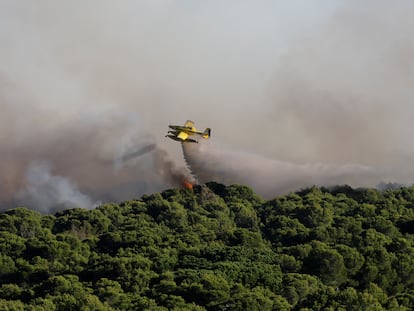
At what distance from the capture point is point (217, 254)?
117188 mm

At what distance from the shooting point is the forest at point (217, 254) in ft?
298

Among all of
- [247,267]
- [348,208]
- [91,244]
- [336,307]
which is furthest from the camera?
[348,208]

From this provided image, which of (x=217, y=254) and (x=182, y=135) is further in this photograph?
(x=217, y=254)

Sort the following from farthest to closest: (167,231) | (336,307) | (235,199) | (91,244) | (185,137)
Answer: (235,199) < (167,231) < (91,244) < (185,137) < (336,307)

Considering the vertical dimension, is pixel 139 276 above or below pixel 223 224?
below

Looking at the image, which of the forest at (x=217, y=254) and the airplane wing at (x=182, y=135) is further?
the airplane wing at (x=182, y=135)

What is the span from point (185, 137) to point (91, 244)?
1650 inches

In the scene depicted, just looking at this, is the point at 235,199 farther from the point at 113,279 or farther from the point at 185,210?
the point at 113,279

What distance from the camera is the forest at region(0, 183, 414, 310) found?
9069cm

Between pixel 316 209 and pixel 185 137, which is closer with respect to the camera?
pixel 185 137

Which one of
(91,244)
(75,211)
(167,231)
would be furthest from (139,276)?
(75,211)

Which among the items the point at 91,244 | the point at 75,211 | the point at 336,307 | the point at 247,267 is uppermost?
the point at 75,211

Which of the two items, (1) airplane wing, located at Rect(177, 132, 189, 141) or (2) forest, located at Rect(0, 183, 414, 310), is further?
(1) airplane wing, located at Rect(177, 132, 189, 141)

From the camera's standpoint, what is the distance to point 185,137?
98.4 meters
